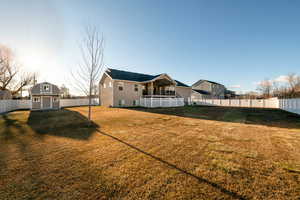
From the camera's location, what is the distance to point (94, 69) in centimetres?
682

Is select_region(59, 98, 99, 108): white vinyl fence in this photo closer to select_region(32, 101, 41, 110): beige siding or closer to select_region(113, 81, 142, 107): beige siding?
select_region(32, 101, 41, 110): beige siding

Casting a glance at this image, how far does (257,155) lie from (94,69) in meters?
8.20

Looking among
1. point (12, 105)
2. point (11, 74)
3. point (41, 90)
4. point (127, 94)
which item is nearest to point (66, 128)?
point (127, 94)

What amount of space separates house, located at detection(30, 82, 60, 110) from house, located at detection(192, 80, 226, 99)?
34.0 meters

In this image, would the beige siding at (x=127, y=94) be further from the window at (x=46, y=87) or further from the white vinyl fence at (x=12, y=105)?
the white vinyl fence at (x=12, y=105)

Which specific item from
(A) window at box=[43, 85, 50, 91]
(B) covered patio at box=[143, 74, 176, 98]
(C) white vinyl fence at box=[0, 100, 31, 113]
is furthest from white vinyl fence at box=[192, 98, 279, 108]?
(C) white vinyl fence at box=[0, 100, 31, 113]

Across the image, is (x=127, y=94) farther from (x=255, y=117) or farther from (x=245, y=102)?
(x=245, y=102)

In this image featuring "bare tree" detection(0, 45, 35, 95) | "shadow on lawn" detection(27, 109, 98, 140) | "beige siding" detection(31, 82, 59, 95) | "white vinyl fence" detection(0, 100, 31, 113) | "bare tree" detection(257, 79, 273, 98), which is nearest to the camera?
"shadow on lawn" detection(27, 109, 98, 140)

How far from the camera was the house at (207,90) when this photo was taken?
34.4m

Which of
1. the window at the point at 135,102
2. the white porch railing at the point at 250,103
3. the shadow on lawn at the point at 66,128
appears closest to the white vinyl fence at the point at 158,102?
the window at the point at 135,102

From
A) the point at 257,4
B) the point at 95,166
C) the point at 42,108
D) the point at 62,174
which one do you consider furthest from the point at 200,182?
the point at 42,108

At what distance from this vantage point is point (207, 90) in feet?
121

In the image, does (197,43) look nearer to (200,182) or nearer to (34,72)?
(200,182)

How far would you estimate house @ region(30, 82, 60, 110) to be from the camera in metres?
16.9
